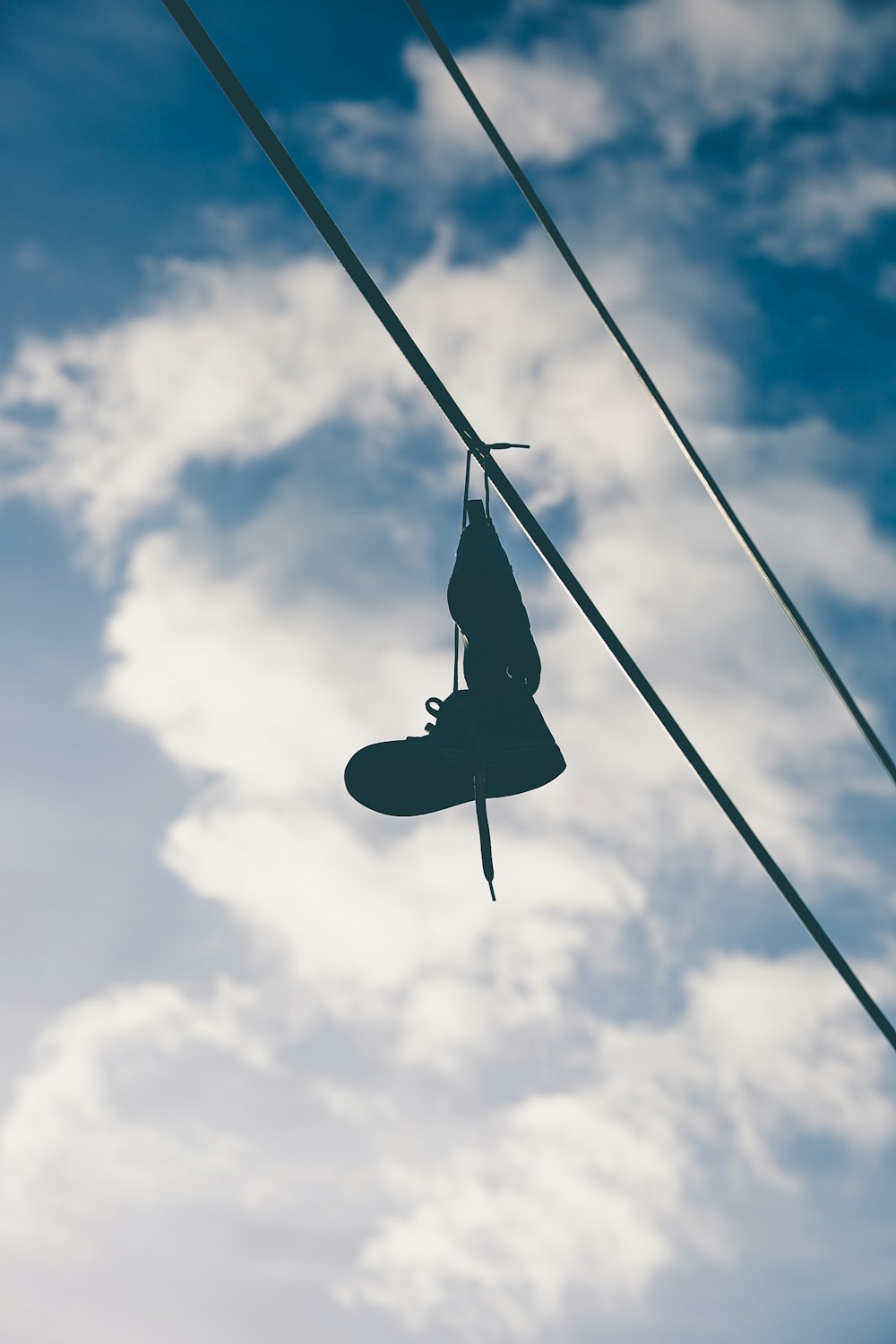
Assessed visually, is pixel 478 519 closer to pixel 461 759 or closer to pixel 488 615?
pixel 488 615

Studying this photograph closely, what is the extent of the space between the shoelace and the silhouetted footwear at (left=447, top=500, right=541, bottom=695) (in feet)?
0.49

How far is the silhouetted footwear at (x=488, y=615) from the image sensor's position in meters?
3.60

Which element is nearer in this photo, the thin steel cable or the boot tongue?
the thin steel cable

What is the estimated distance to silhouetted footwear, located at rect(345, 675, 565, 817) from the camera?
11.2 ft

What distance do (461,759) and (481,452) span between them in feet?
3.41

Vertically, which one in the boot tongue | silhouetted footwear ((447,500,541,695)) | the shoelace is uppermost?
the boot tongue

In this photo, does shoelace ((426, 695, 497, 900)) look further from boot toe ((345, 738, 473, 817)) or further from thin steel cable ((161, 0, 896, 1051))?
thin steel cable ((161, 0, 896, 1051))

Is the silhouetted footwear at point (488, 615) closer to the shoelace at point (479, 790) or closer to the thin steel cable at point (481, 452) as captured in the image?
the shoelace at point (479, 790)

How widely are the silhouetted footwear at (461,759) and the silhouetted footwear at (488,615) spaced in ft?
0.26

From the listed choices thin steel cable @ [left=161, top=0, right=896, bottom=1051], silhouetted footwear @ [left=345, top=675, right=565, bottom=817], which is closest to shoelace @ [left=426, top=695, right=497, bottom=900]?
silhouetted footwear @ [left=345, top=675, right=565, bottom=817]

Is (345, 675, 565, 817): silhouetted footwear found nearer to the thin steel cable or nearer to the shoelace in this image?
the shoelace

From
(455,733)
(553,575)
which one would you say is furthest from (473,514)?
(553,575)

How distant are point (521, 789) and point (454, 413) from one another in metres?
1.41

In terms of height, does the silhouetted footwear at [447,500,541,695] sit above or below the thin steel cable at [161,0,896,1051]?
above
